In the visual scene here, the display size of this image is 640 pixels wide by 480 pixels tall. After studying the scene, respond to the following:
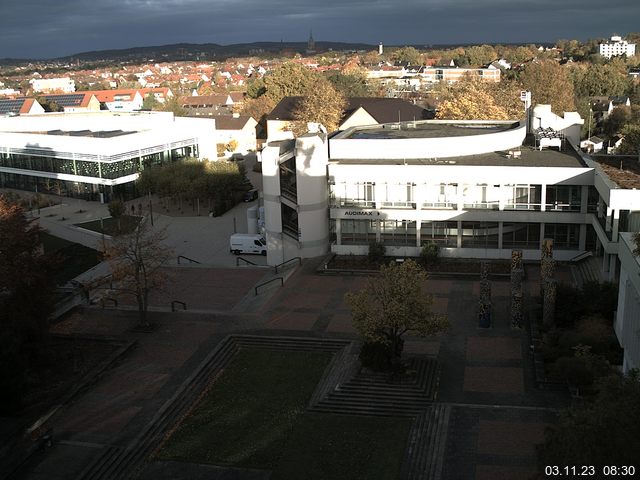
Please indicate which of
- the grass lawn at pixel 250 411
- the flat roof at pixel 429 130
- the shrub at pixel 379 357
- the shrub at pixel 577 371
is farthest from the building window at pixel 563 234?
the grass lawn at pixel 250 411

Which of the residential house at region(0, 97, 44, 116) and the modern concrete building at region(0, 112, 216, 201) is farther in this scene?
the residential house at region(0, 97, 44, 116)

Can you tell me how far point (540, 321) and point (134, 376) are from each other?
1762 centimetres

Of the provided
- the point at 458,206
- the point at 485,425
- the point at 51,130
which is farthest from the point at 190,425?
the point at 51,130

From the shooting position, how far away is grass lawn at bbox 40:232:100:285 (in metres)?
42.7

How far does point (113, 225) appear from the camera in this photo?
55.7m

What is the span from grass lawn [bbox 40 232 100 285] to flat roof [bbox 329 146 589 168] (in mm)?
16999

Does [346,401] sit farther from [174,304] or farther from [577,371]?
[174,304]

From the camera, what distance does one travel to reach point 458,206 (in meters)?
40.8

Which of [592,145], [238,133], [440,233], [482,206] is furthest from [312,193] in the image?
[238,133]

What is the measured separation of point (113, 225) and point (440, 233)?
27509 millimetres

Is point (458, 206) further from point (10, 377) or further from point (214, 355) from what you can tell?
point (10, 377)

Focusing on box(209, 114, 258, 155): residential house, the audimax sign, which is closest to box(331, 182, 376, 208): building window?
the audimax sign

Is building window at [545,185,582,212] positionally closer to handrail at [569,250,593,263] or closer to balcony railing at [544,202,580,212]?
balcony railing at [544,202,580,212]

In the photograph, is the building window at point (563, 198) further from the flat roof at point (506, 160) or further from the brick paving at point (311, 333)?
the brick paving at point (311, 333)
